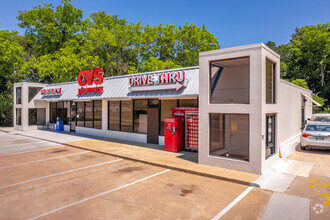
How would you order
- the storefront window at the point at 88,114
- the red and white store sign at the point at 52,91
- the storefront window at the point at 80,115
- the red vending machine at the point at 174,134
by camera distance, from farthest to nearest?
the red and white store sign at the point at 52,91 < the storefront window at the point at 80,115 < the storefront window at the point at 88,114 < the red vending machine at the point at 174,134

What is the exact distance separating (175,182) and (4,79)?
36.1 metres

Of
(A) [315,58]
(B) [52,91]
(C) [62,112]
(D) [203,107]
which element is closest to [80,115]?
(C) [62,112]

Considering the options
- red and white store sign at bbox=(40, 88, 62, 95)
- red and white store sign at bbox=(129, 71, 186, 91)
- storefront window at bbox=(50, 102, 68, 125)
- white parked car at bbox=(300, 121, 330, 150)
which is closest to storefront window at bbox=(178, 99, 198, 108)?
red and white store sign at bbox=(129, 71, 186, 91)

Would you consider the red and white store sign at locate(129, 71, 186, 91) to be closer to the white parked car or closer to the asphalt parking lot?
the asphalt parking lot

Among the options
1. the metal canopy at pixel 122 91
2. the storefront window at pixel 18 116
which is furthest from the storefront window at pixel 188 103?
the storefront window at pixel 18 116

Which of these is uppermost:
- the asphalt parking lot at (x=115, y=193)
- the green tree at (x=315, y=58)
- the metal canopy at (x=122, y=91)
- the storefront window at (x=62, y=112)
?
the green tree at (x=315, y=58)

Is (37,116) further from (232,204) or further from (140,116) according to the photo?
(232,204)

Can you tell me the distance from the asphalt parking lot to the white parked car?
6.82 m

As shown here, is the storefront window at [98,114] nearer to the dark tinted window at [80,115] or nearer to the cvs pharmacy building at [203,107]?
the cvs pharmacy building at [203,107]

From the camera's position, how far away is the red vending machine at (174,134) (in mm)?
12000

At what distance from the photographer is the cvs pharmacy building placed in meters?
8.42

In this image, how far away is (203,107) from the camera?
9.46 m

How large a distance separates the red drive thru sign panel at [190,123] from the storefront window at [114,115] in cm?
584

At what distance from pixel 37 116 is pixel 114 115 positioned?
40.0 ft
